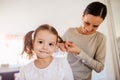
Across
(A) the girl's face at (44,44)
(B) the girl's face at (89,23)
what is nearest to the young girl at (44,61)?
(A) the girl's face at (44,44)

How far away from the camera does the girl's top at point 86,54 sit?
4.02ft

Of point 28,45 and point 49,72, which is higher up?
point 28,45

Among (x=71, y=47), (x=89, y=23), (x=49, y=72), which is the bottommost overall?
(x=49, y=72)

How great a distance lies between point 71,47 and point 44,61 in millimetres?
201

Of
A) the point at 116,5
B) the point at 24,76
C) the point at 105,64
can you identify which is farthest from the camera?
the point at 116,5

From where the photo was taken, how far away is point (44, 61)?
1186 mm

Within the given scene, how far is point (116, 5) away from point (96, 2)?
193 mm

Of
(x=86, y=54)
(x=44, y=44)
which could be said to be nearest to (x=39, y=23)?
(x=44, y=44)

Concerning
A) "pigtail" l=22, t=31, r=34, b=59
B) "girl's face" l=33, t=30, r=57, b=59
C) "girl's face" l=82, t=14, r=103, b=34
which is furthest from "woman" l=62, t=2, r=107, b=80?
"pigtail" l=22, t=31, r=34, b=59

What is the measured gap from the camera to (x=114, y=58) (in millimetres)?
1311

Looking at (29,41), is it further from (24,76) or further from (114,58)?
(114,58)

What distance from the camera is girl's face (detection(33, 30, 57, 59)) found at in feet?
3.84

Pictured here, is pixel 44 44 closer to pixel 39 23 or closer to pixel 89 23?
pixel 39 23

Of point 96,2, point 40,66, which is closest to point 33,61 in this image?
point 40,66
